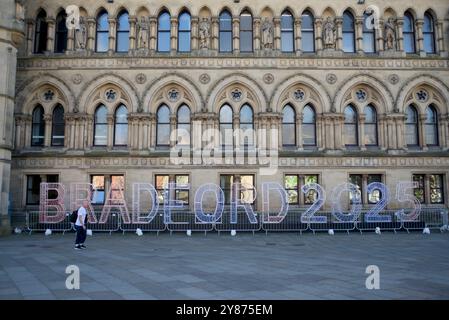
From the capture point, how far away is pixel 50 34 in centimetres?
2389

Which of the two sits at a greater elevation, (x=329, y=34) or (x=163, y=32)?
(x=163, y=32)

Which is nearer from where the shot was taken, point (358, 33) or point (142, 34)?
point (142, 34)

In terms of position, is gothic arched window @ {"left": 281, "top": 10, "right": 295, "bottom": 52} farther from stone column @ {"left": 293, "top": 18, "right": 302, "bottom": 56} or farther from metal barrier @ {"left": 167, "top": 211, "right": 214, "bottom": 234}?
metal barrier @ {"left": 167, "top": 211, "right": 214, "bottom": 234}

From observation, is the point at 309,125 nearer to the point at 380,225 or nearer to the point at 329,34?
the point at 329,34

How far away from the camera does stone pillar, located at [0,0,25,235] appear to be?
19500 millimetres

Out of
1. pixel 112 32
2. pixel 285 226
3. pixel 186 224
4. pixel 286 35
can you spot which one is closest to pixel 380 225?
pixel 285 226

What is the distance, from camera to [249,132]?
2342cm

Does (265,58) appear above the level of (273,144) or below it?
above

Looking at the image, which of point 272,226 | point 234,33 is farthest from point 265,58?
point 272,226

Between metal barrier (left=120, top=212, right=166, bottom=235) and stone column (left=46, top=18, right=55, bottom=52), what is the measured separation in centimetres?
1179

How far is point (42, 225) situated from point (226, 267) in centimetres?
1401

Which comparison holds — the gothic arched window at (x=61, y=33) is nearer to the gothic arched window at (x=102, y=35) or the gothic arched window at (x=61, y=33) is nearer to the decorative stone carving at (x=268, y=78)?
the gothic arched window at (x=102, y=35)
